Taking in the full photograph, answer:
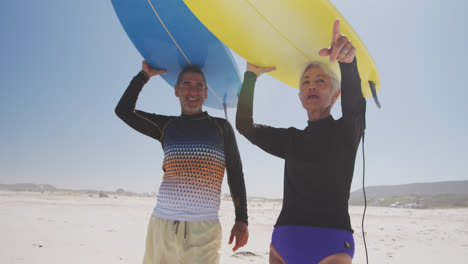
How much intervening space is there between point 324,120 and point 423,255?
4416mm

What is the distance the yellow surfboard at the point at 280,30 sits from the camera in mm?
1463

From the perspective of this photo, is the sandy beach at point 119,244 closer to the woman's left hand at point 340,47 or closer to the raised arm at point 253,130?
the raised arm at point 253,130

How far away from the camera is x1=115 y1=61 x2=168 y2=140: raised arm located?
209 centimetres

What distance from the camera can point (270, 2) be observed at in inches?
57.1

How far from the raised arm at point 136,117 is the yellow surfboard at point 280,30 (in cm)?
82

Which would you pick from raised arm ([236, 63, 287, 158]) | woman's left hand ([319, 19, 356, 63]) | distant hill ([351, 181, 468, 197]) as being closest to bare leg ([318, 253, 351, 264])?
raised arm ([236, 63, 287, 158])

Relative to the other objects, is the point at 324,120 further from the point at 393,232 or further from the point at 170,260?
the point at 393,232

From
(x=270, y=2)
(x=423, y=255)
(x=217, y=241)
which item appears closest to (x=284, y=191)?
(x=217, y=241)

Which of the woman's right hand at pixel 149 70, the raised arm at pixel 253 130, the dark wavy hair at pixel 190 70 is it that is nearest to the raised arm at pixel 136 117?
the woman's right hand at pixel 149 70

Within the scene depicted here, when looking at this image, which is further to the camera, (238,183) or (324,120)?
(238,183)

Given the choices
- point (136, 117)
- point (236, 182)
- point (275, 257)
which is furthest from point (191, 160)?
point (275, 257)

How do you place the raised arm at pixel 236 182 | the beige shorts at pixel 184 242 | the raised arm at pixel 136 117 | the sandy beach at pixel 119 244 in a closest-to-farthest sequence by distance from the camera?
the beige shorts at pixel 184 242 < the raised arm at pixel 236 182 < the raised arm at pixel 136 117 < the sandy beach at pixel 119 244

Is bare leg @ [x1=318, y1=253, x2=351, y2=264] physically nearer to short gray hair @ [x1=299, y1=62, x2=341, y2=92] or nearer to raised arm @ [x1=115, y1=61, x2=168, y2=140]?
short gray hair @ [x1=299, y1=62, x2=341, y2=92]

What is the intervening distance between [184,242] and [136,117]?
3.38 feet
